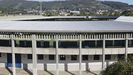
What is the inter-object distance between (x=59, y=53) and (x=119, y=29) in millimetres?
9067

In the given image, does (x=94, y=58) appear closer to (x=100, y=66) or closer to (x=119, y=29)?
(x=100, y=66)

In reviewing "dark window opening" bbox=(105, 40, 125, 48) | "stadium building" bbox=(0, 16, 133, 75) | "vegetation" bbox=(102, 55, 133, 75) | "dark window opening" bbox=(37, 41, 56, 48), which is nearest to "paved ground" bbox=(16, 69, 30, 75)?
"stadium building" bbox=(0, 16, 133, 75)

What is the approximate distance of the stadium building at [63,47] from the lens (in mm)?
39750

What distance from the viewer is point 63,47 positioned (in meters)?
41.9

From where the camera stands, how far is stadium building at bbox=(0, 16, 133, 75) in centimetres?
3975

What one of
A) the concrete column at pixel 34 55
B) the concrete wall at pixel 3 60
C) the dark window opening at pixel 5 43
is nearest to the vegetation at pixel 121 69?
the concrete column at pixel 34 55

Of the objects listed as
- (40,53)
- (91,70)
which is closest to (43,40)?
(40,53)

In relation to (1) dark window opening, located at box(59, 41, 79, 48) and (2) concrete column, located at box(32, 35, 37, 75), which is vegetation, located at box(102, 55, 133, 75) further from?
(2) concrete column, located at box(32, 35, 37, 75)

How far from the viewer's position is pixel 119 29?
131ft

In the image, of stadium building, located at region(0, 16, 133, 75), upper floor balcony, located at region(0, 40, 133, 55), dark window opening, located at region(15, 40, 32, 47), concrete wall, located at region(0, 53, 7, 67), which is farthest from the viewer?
concrete wall, located at region(0, 53, 7, 67)

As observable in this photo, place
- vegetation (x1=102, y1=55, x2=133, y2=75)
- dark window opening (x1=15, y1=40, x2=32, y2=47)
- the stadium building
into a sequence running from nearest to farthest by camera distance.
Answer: vegetation (x1=102, y1=55, x2=133, y2=75) < the stadium building < dark window opening (x1=15, y1=40, x2=32, y2=47)

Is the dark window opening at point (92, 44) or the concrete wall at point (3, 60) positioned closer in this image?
the dark window opening at point (92, 44)

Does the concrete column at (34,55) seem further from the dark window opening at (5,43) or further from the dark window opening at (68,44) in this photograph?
the dark window opening at (5,43)

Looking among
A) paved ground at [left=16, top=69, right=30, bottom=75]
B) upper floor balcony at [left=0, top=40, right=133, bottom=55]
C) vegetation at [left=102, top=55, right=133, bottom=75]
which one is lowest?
paved ground at [left=16, top=69, right=30, bottom=75]
